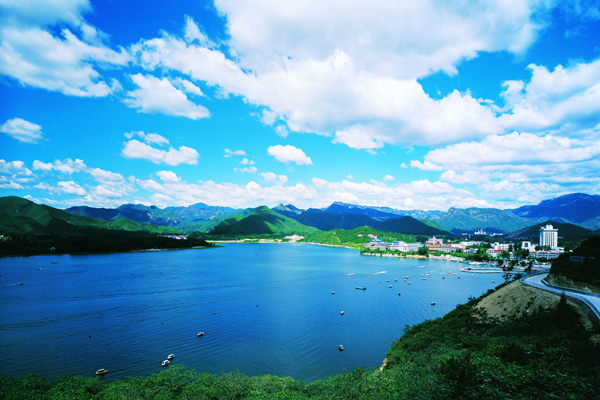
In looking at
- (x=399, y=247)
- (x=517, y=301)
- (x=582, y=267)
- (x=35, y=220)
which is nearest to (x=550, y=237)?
(x=399, y=247)

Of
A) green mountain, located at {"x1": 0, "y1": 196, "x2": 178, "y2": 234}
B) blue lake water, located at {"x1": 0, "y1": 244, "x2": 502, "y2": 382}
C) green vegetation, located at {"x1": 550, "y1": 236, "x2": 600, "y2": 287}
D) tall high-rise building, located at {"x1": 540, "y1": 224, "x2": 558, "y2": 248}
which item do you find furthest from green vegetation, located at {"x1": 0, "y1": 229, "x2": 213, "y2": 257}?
tall high-rise building, located at {"x1": 540, "y1": 224, "x2": 558, "y2": 248}

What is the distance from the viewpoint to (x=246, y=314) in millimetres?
38281

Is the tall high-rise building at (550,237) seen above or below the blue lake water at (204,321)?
above

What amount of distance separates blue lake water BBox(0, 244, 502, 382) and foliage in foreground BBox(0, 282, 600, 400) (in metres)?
6.29

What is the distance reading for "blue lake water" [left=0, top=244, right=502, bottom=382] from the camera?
24266 millimetres

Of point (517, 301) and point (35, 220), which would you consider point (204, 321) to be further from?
point (35, 220)

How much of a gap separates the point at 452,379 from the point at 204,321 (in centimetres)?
2923

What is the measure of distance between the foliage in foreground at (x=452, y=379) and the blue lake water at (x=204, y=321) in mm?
6292

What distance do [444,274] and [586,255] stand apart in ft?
180

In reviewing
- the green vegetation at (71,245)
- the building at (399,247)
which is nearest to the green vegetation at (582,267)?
the building at (399,247)

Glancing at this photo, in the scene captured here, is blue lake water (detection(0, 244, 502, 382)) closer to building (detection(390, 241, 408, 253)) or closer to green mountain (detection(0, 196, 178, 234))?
building (detection(390, 241, 408, 253))

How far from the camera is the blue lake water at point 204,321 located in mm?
24266

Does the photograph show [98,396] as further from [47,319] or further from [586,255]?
[586,255]

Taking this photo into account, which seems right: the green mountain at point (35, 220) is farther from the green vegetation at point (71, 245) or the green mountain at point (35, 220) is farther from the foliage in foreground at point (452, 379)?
the foliage in foreground at point (452, 379)
